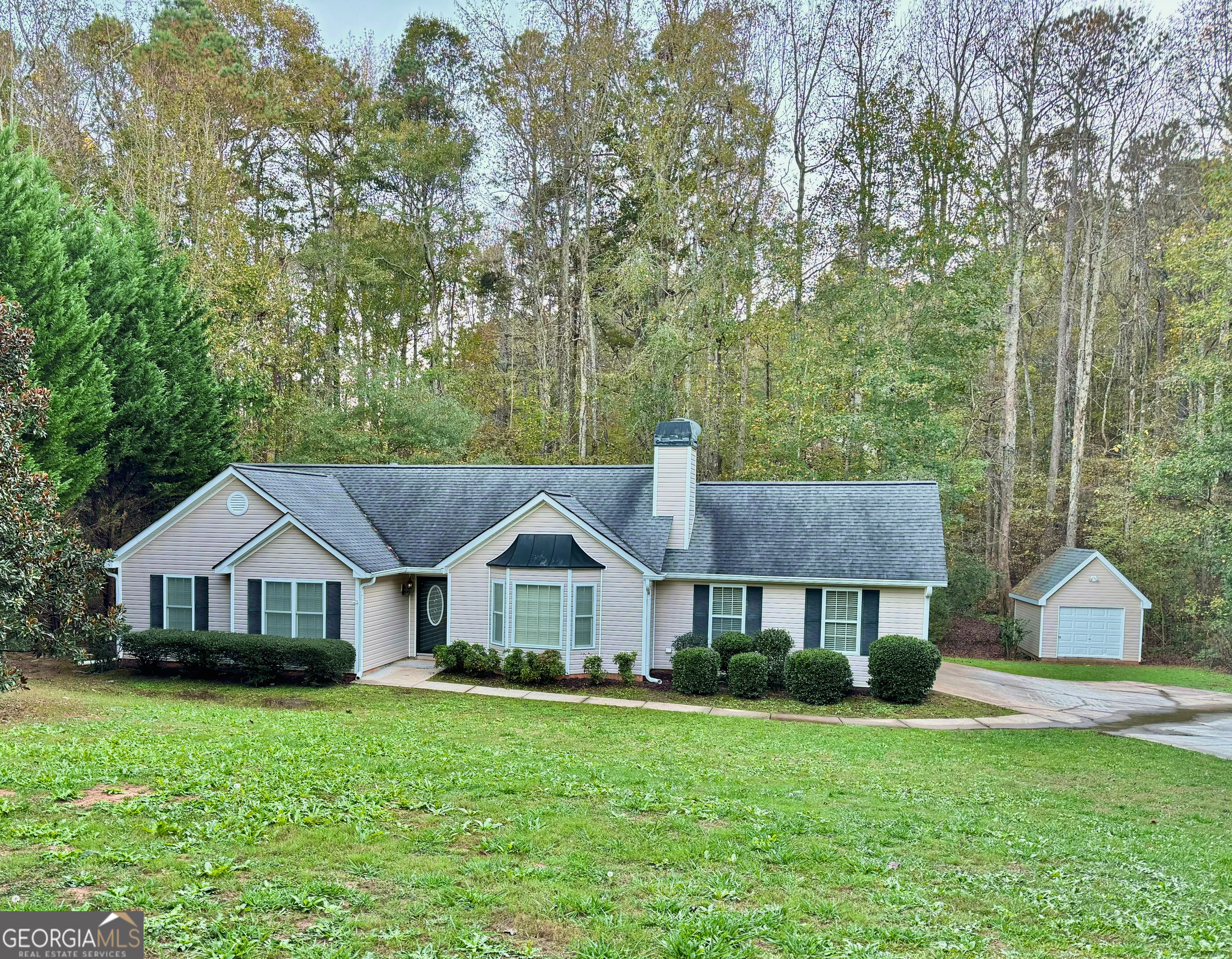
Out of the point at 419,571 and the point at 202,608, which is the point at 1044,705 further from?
the point at 202,608

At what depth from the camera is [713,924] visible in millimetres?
4555

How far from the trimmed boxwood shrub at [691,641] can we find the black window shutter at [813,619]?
2.28 meters

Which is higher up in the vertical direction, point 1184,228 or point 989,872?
point 1184,228

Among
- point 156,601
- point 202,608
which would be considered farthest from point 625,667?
point 156,601

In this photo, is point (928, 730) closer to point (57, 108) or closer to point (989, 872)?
point (989, 872)

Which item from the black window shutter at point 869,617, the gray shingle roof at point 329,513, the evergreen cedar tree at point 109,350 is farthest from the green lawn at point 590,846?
the evergreen cedar tree at point 109,350

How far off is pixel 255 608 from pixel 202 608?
1.64 metres

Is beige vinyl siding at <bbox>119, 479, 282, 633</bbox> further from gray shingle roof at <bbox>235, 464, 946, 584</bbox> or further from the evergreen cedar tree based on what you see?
the evergreen cedar tree

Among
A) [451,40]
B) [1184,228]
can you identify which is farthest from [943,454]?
[451,40]

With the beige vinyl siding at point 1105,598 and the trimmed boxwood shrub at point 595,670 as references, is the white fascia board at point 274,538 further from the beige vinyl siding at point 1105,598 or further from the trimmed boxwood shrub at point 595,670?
the beige vinyl siding at point 1105,598

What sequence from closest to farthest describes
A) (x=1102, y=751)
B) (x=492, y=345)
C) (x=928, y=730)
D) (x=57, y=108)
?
1. (x=1102, y=751)
2. (x=928, y=730)
3. (x=57, y=108)
4. (x=492, y=345)

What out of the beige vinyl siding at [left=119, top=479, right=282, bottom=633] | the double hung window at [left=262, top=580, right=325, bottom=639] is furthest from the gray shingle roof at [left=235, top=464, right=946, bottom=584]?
the double hung window at [left=262, top=580, right=325, bottom=639]

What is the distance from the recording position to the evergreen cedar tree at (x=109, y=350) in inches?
631

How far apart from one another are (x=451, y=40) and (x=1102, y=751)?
3255 centimetres
